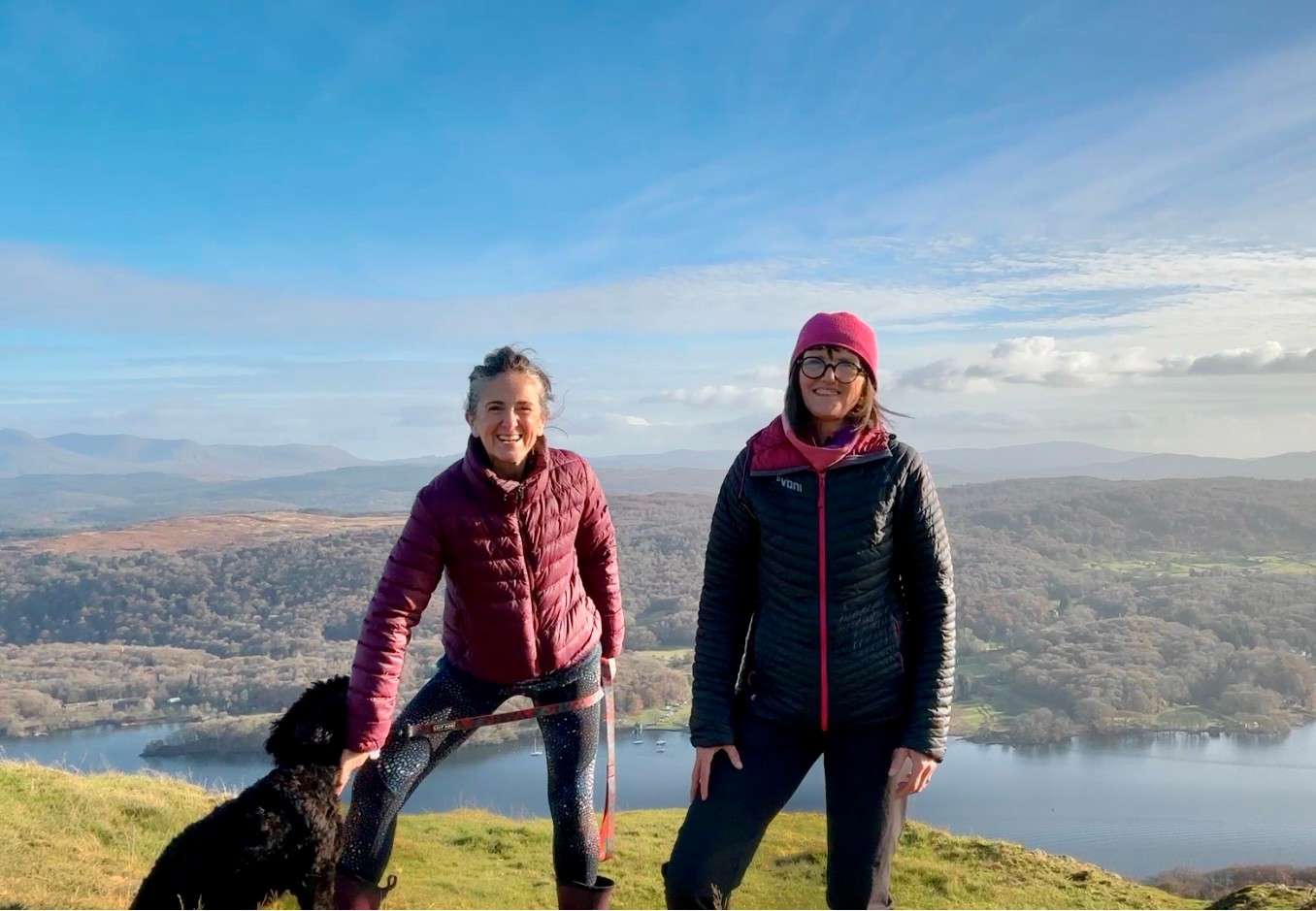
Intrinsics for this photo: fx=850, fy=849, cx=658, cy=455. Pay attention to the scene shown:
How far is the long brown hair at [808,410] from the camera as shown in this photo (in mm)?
3104

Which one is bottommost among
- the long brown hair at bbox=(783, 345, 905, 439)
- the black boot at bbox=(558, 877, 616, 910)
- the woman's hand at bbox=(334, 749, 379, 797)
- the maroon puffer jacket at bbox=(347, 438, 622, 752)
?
the black boot at bbox=(558, 877, 616, 910)

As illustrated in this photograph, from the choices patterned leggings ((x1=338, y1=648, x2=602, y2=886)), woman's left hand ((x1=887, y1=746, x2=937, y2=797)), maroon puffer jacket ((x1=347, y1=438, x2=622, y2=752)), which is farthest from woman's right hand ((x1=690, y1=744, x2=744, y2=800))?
maroon puffer jacket ((x1=347, y1=438, x2=622, y2=752))

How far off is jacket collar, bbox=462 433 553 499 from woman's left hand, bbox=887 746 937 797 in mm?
1732

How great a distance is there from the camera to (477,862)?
630 cm

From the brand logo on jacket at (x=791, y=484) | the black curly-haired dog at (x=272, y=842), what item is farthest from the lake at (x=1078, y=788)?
the brand logo on jacket at (x=791, y=484)

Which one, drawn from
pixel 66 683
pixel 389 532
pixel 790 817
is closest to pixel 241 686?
pixel 66 683

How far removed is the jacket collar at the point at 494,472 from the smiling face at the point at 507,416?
0.04 metres

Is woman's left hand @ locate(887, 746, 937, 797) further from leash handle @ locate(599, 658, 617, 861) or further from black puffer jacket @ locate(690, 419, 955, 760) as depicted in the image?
leash handle @ locate(599, 658, 617, 861)

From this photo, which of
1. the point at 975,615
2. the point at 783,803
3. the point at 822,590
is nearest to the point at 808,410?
the point at 822,590

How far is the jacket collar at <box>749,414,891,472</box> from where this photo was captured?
118 inches

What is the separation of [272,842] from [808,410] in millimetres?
2519

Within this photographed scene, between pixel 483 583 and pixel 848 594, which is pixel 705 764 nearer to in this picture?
pixel 848 594

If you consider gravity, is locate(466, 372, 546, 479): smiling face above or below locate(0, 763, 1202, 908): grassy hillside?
above

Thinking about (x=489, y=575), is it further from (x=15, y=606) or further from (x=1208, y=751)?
(x=15, y=606)
